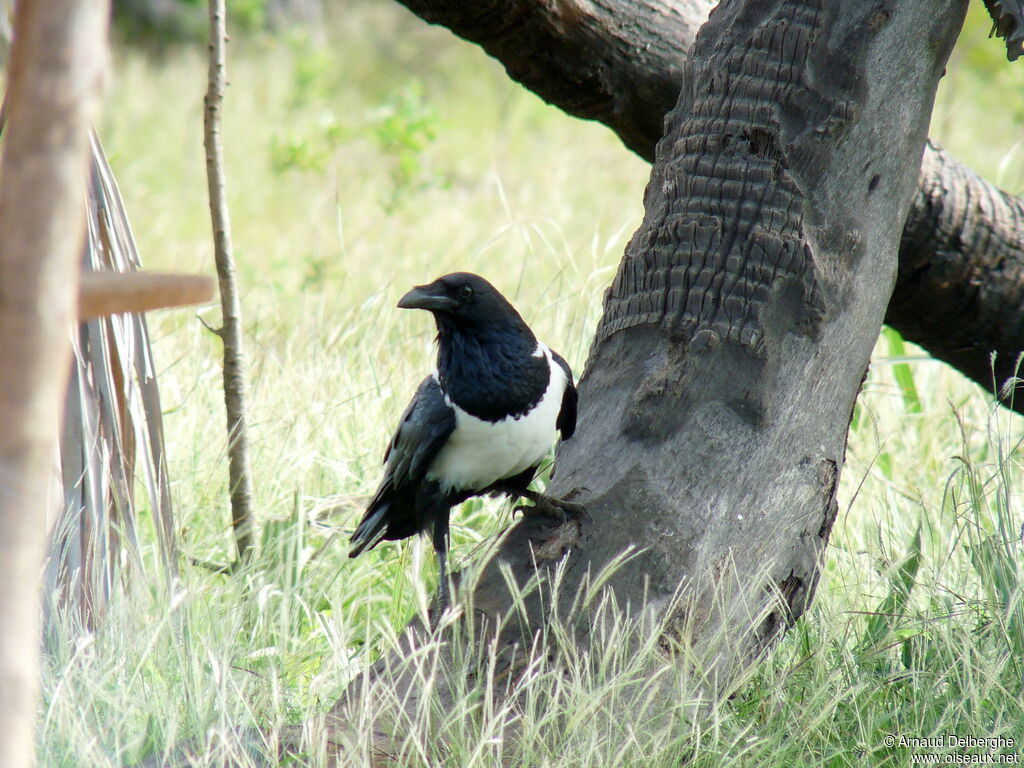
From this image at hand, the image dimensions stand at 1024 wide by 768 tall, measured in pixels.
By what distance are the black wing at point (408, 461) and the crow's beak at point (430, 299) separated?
20 cm

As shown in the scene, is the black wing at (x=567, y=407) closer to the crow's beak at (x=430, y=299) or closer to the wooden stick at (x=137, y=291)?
the crow's beak at (x=430, y=299)

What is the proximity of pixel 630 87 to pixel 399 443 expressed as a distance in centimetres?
120

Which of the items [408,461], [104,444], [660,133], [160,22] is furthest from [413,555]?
[160,22]

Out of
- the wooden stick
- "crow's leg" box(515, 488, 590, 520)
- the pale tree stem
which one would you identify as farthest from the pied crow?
the wooden stick

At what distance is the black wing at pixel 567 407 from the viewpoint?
8.34 feet

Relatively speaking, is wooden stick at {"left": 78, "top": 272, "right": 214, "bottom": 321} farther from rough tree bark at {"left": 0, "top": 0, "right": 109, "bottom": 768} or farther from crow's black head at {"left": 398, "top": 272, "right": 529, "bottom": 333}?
crow's black head at {"left": 398, "top": 272, "right": 529, "bottom": 333}

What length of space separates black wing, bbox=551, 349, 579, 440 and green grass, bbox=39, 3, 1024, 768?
1.73 ft

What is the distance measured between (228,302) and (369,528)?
750mm

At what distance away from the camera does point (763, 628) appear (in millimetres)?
→ 2055

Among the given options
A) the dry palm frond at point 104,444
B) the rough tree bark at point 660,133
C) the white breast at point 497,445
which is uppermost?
the rough tree bark at point 660,133

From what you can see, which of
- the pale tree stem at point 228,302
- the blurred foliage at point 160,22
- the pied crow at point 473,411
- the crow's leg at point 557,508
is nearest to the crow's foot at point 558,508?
the crow's leg at point 557,508

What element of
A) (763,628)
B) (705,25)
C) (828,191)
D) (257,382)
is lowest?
(257,382)

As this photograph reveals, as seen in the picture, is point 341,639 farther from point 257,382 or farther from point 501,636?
point 257,382

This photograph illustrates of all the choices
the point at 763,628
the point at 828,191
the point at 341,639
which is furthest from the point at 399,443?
the point at 828,191
